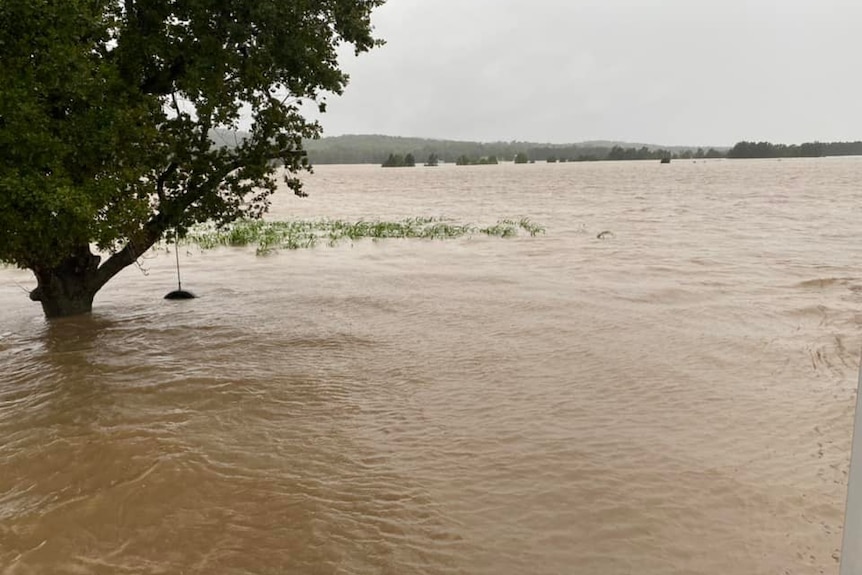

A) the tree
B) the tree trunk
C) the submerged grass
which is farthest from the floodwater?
the submerged grass

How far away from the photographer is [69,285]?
13.2 metres

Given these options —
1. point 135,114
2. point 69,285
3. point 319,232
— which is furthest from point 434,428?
point 319,232

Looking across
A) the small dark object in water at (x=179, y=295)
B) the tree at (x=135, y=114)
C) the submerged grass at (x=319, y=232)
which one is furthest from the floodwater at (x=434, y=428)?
the submerged grass at (x=319, y=232)

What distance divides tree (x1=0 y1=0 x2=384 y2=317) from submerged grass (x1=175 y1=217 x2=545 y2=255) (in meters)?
10.8

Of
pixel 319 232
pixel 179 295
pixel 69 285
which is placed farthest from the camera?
pixel 319 232

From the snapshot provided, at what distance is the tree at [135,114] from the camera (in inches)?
327

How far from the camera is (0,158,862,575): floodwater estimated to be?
5176 millimetres

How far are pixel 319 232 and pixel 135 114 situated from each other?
18.9m

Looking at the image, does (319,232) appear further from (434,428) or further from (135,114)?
(434,428)

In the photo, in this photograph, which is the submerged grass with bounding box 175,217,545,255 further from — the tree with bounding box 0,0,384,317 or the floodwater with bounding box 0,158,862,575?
the tree with bounding box 0,0,384,317

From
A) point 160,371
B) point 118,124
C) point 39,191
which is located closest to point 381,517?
point 160,371

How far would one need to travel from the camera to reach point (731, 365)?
9867 millimetres

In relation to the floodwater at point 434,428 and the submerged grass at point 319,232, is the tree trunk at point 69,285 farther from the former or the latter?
the submerged grass at point 319,232

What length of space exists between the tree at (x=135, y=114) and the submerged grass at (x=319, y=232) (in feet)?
35.3
